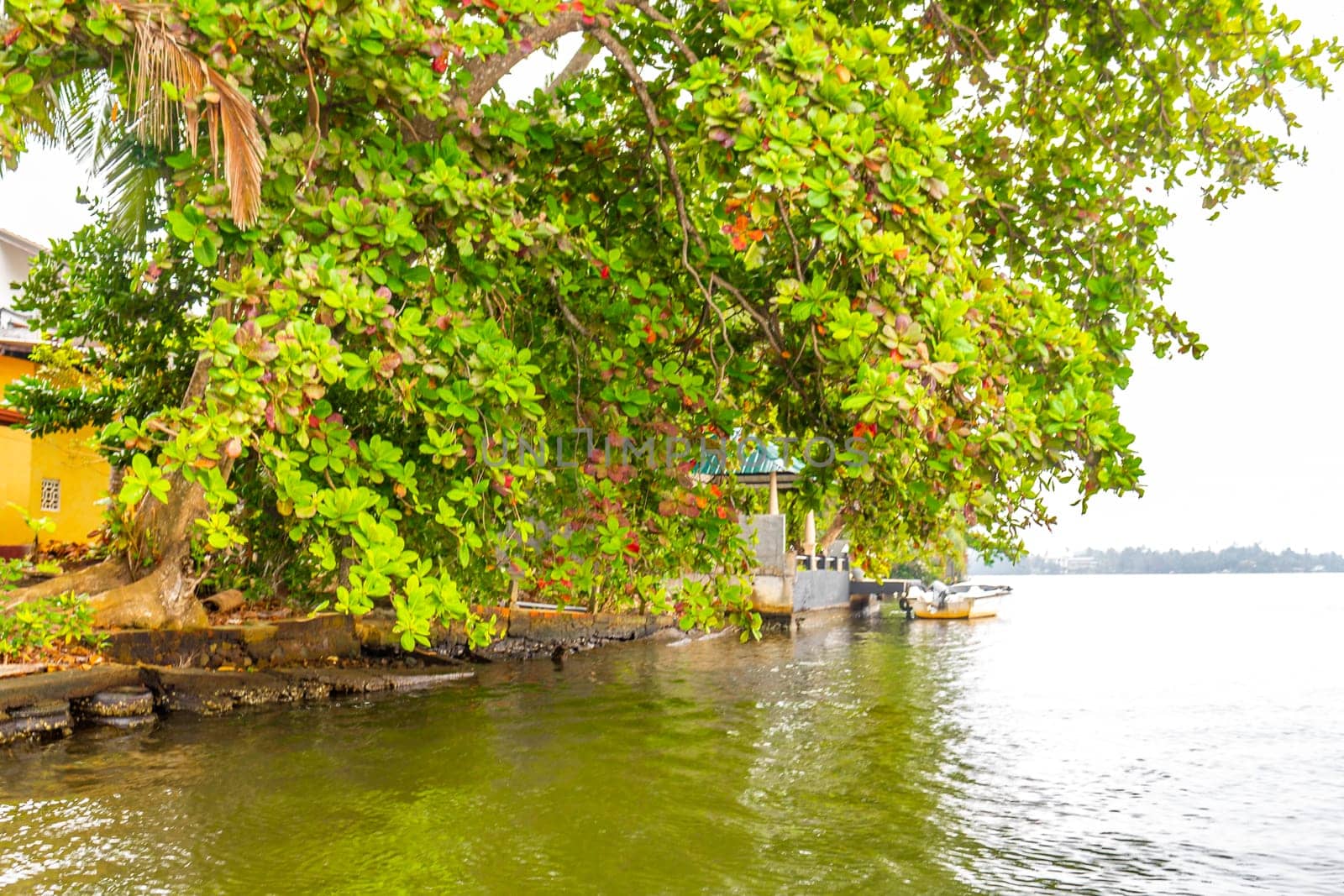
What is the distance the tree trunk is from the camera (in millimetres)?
12078

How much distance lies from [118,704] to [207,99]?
8.30m

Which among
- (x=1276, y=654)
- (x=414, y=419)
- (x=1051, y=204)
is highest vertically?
(x=1051, y=204)

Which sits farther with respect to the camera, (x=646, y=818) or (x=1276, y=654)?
(x=1276, y=654)

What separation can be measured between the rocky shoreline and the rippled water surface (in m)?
0.44

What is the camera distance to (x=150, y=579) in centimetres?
1226

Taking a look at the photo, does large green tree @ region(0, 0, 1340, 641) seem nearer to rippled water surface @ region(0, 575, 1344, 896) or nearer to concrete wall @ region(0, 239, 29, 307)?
rippled water surface @ region(0, 575, 1344, 896)

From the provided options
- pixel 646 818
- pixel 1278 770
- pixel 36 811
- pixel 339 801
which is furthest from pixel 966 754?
pixel 36 811

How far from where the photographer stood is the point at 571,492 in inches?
318

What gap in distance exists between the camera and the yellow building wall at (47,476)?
2103 centimetres

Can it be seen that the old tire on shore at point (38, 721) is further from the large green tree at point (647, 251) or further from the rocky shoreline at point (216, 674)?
the large green tree at point (647, 251)

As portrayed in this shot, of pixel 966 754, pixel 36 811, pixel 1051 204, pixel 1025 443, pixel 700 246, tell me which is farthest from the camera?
pixel 966 754

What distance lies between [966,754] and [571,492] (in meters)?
7.62

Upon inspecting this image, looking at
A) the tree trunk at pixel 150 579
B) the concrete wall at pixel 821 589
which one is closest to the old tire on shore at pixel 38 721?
the tree trunk at pixel 150 579

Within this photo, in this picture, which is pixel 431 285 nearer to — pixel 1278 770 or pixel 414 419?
pixel 414 419
